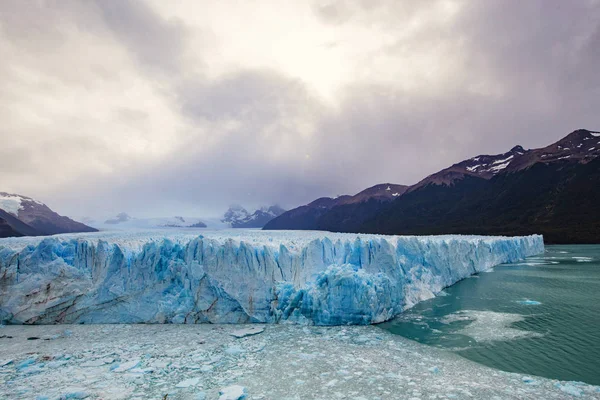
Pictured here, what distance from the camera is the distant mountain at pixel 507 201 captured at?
61.4 metres

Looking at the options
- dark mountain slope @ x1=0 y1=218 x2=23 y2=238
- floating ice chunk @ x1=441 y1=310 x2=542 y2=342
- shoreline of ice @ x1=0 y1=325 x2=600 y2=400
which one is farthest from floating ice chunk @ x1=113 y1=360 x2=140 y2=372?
dark mountain slope @ x1=0 y1=218 x2=23 y2=238

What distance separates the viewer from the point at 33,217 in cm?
7381

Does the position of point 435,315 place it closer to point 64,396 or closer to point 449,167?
point 64,396

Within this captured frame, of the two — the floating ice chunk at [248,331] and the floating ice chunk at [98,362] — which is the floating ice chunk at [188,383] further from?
the floating ice chunk at [248,331]

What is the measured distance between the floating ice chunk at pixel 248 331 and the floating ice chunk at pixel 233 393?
3.47m

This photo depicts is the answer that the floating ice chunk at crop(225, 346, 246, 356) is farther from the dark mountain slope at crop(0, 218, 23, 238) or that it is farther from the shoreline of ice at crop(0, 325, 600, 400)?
the dark mountain slope at crop(0, 218, 23, 238)

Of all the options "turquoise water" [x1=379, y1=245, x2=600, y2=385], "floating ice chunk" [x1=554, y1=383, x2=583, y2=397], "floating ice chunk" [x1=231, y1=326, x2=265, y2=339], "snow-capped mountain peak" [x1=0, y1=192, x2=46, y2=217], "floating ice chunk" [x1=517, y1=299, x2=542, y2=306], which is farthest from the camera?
"snow-capped mountain peak" [x1=0, y1=192, x2=46, y2=217]

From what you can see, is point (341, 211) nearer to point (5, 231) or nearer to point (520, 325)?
point (5, 231)

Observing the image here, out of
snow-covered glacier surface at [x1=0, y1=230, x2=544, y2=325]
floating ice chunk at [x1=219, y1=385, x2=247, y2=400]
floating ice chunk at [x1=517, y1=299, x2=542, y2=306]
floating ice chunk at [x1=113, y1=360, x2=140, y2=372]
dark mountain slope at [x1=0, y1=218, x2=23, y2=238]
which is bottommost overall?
floating ice chunk at [x1=517, y1=299, x2=542, y2=306]

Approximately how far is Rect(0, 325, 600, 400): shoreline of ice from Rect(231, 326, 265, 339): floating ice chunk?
0.29 ft

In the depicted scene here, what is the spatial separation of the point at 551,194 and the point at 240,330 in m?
86.7

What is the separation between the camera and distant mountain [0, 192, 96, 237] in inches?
2457

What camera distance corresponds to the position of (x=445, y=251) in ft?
62.2

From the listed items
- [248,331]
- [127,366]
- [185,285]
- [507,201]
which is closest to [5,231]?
[185,285]
